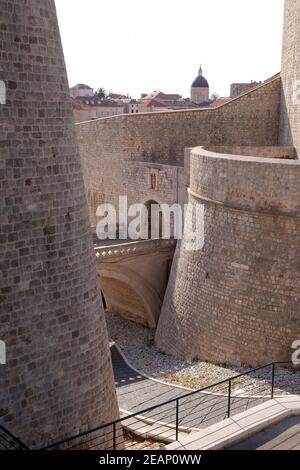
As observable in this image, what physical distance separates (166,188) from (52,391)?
12244 mm

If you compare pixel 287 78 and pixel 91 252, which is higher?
pixel 287 78

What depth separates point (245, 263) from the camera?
12.4 metres

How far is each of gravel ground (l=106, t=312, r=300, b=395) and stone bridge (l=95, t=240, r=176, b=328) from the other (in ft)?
2.24

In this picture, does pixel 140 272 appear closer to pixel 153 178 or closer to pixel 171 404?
A: pixel 153 178

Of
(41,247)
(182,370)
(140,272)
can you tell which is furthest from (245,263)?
(41,247)

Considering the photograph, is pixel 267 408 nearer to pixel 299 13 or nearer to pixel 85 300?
pixel 85 300

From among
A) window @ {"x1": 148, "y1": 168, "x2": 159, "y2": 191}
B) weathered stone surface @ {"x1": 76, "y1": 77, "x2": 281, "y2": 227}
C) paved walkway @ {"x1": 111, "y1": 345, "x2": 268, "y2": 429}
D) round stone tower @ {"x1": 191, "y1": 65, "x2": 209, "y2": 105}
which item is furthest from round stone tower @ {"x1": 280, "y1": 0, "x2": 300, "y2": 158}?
round stone tower @ {"x1": 191, "y1": 65, "x2": 209, "y2": 105}

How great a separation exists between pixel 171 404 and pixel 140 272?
18.0 ft

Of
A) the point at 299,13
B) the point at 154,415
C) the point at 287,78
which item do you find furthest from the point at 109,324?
the point at 299,13

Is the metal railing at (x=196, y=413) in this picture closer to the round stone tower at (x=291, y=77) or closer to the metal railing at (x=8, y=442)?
the metal railing at (x=8, y=442)

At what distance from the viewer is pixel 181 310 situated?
14383 millimetres

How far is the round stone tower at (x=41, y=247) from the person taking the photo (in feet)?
20.1

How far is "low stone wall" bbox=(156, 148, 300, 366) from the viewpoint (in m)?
11.8

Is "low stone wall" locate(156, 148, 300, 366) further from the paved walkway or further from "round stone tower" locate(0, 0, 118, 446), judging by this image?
"round stone tower" locate(0, 0, 118, 446)
